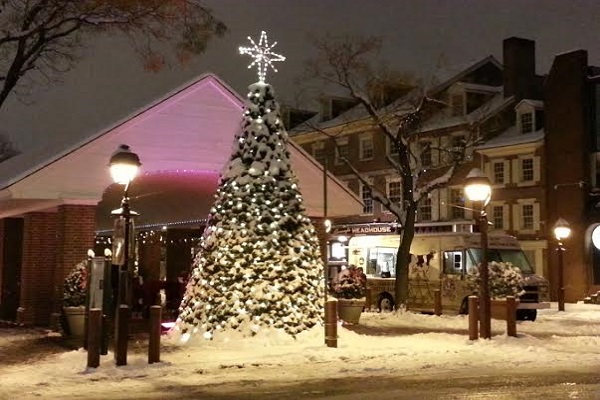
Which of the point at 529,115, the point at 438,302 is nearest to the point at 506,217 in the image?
the point at 529,115

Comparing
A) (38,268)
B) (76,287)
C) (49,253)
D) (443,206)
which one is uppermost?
(443,206)

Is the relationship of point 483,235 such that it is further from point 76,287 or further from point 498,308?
point 76,287

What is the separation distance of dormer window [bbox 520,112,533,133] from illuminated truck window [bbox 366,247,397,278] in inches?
616

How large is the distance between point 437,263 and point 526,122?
58.1ft

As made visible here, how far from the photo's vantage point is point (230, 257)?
1631 cm

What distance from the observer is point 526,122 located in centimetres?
4375

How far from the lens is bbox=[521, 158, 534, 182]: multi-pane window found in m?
43.0

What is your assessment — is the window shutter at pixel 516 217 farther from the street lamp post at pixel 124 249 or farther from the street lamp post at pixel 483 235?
the street lamp post at pixel 124 249

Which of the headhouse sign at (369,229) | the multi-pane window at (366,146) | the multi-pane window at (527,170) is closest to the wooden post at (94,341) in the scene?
the headhouse sign at (369,229)

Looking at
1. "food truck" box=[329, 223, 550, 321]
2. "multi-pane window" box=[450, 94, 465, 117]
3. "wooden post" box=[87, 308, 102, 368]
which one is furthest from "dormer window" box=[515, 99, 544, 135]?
"wooden post" box=[87, 308, 102, 368]

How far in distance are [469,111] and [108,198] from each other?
23.5 metres

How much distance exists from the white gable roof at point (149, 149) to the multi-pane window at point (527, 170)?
23.6 metres

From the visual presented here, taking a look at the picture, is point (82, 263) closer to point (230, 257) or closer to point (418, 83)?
point (230, 257)

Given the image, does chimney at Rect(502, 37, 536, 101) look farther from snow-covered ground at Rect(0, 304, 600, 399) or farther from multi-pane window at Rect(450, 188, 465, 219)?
snow-covered ground at Rect(0, 304, 600, 399)
